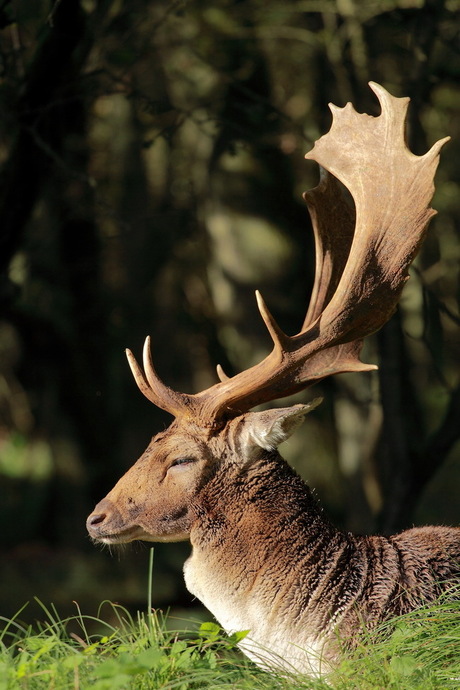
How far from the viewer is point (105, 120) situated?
11.3m

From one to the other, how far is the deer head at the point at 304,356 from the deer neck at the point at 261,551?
2.7 inches

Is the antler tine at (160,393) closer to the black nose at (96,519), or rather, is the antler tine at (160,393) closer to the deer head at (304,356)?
the deer head at (304,356)

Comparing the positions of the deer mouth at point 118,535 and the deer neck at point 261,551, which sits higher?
the deer mouth at point 118,535

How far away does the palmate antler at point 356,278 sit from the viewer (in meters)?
4.23

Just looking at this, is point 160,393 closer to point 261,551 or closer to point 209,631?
point 261,551

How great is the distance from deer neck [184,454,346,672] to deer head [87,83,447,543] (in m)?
0.07

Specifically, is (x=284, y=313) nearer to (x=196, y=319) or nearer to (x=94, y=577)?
(x=196, y=319)

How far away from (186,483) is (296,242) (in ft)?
16.3

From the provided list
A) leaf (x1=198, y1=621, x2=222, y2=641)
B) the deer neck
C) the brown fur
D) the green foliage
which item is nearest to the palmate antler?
the brown fur

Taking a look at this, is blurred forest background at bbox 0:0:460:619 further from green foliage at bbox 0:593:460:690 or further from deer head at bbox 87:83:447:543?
green foliage at bbox 0:593:460:690

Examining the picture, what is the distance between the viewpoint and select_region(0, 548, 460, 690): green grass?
3288 millimetres

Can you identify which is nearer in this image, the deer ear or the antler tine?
the deer ear

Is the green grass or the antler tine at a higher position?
the antler tine

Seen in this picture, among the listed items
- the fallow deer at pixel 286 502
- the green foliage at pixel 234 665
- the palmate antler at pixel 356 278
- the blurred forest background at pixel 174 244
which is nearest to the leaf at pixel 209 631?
the green foliage at pixel 234 665
